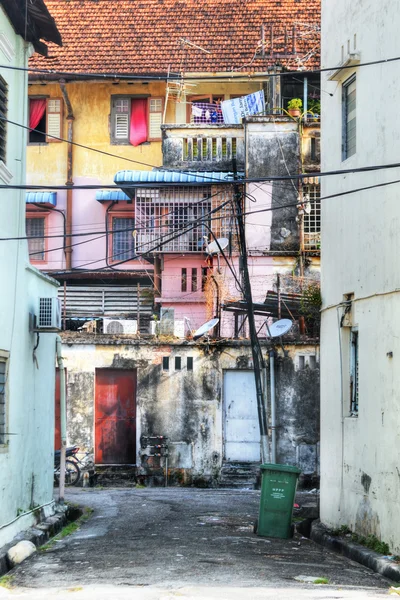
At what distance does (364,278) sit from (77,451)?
41.0ft

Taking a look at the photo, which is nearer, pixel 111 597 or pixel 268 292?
pixel 111 597

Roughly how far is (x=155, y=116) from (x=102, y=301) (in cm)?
618

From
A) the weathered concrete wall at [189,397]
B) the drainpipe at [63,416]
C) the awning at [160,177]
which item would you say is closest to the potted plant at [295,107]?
the awning at [160,177]

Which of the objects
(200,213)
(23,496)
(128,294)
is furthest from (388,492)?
(128,294)

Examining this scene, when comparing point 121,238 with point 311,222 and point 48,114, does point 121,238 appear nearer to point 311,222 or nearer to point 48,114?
point 48,114

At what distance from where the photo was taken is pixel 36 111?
32.9m

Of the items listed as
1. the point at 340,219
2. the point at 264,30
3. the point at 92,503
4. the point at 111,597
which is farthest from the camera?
the point at 264,30

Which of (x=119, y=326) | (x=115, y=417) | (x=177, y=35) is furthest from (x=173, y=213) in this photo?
(x=177, y=35)

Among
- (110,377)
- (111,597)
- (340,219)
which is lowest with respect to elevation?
(111,597)

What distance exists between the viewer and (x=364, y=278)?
48.2ft

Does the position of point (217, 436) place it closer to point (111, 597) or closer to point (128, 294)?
point (128, 294)

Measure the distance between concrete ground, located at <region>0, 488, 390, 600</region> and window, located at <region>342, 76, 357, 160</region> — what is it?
19.7ft

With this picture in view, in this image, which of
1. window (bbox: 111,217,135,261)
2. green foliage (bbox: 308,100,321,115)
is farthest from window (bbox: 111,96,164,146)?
green foliage (bbox: 308,100,321,115)

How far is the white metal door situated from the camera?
25.7 metres
